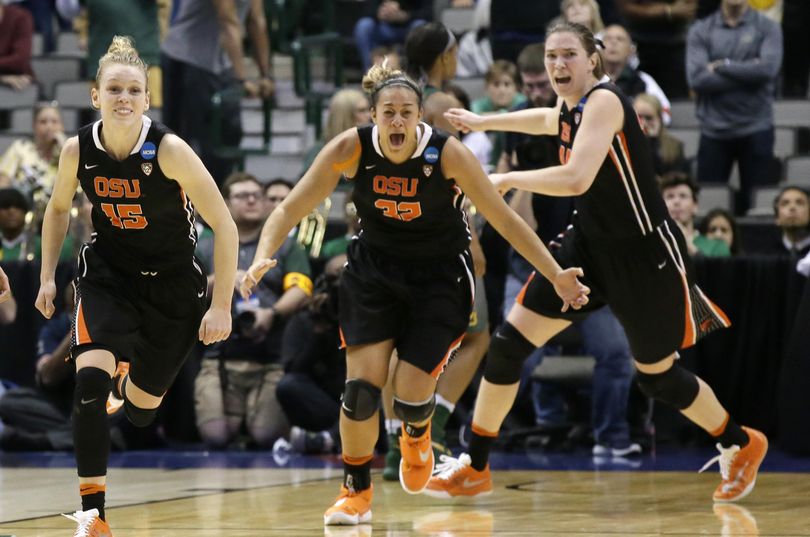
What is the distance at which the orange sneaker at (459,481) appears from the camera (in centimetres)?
636

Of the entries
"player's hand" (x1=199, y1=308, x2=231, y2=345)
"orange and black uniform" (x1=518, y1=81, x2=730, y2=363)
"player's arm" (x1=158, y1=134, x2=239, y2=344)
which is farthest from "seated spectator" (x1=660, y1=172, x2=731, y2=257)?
"player's hand" (x1=199, y1=308, x2=231, y2=345)

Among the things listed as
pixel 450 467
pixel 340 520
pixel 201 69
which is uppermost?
pixel 201 69

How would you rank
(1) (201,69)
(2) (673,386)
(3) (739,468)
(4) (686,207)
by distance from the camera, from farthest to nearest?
(1) (201,69) < (4) (686,207) < (3) (739,468) < (2) (673,386)

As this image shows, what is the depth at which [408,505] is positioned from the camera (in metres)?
6.29

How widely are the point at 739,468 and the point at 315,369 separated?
326 cm

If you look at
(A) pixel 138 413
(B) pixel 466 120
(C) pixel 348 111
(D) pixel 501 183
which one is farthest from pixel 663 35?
(A) pixel 138 413

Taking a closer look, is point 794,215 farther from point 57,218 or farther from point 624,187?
point 57,218

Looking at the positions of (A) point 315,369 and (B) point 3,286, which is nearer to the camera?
(B) point 3,286

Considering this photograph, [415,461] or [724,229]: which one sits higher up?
[724,229]

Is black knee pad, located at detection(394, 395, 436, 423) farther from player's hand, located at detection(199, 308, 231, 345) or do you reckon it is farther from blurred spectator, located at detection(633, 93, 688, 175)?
blurred spectator, located at detection(633, 93, 688, 175)

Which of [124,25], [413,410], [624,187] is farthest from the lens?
[124,25]

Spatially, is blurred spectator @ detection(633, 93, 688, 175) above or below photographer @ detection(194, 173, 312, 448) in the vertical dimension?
above

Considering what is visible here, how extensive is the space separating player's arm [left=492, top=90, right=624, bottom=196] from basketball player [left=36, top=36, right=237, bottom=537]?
3.85 ft

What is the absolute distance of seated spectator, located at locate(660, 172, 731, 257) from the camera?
29.2 ft
